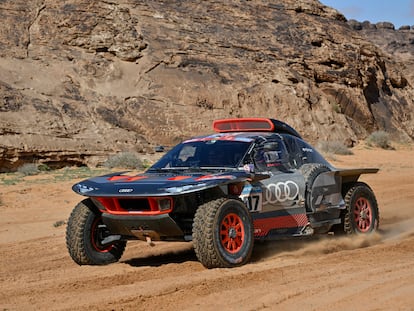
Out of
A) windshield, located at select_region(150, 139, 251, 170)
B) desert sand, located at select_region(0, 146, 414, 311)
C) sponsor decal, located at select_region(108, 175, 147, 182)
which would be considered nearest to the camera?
desert sand, located at select_region(0, 146, 414, 311)

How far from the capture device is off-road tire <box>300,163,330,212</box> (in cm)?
825

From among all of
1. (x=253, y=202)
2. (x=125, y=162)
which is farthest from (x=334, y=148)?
(x=253, y=202)

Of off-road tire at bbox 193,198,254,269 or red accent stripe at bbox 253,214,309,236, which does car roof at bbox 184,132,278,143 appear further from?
off-road tire at bbox 193,198,254,269

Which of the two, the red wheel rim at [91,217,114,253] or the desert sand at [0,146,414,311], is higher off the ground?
the red wheel rim at [91,217,114,253]

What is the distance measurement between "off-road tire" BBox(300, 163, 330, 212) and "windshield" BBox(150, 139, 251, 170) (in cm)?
93

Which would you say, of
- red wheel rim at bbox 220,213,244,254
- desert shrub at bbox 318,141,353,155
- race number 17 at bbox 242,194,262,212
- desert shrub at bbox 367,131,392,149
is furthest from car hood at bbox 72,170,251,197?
desert shrub at bbox 367,131,392,149

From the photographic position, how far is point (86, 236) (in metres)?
7.55

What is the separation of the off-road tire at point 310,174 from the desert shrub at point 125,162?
12949 millimetres

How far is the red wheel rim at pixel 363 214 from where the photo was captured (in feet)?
30.4

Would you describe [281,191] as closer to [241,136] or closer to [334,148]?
[241,136]

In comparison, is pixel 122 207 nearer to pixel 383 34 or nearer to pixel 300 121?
pixel 300 121

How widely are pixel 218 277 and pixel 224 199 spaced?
0.99 metres

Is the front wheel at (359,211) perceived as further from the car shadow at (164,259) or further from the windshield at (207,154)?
the car shadow at (164,259)

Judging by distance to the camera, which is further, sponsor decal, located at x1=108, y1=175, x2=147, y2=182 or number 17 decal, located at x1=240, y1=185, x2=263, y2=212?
number 17 decal, located at x1=240, y1=185, x2=263, y2=212
